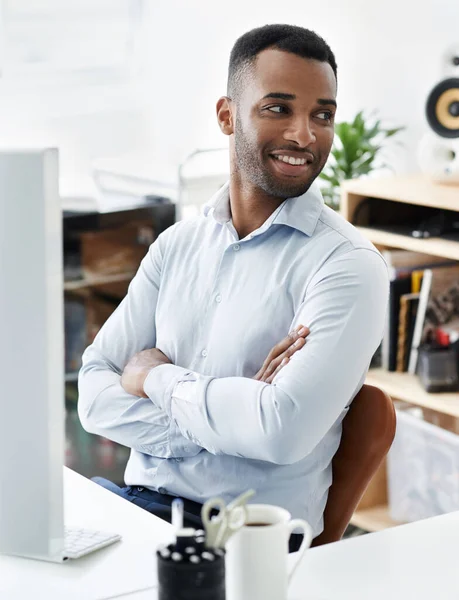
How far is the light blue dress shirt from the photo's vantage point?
5.69ft

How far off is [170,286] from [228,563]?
0.89 meters

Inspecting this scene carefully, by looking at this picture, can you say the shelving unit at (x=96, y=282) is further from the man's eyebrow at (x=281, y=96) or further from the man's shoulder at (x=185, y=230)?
the man's eyebrow at (x=281, y=96)

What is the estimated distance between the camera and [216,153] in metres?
3.95

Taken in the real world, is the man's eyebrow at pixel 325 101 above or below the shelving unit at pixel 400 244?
above

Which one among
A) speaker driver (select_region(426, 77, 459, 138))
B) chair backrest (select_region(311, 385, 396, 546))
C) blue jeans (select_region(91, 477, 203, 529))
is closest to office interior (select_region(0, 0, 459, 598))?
speaker driver (select_region(426, 77, 459, 138))

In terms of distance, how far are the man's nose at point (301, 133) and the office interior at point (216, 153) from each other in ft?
3.00

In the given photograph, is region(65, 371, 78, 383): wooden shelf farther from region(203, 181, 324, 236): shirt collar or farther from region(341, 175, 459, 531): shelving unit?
region(203, 181, 324, 236): shirt collar

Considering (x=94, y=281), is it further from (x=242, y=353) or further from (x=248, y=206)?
(x=242, y=353)

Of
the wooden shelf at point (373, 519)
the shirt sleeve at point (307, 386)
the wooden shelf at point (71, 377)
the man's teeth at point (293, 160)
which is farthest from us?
the wooden shelf at point (71, 377)

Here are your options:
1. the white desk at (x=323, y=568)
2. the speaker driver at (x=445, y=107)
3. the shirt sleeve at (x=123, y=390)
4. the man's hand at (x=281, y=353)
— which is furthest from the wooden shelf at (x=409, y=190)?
the white desk at (x=323, y=568)

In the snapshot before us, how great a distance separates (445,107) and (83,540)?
1891 mm

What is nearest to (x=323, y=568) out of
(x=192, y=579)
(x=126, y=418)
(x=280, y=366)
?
(x=192, y=579)

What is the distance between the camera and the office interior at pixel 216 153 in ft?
9.64

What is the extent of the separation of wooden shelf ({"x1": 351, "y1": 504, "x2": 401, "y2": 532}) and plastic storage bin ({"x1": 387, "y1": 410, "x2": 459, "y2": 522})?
0.10 ft
